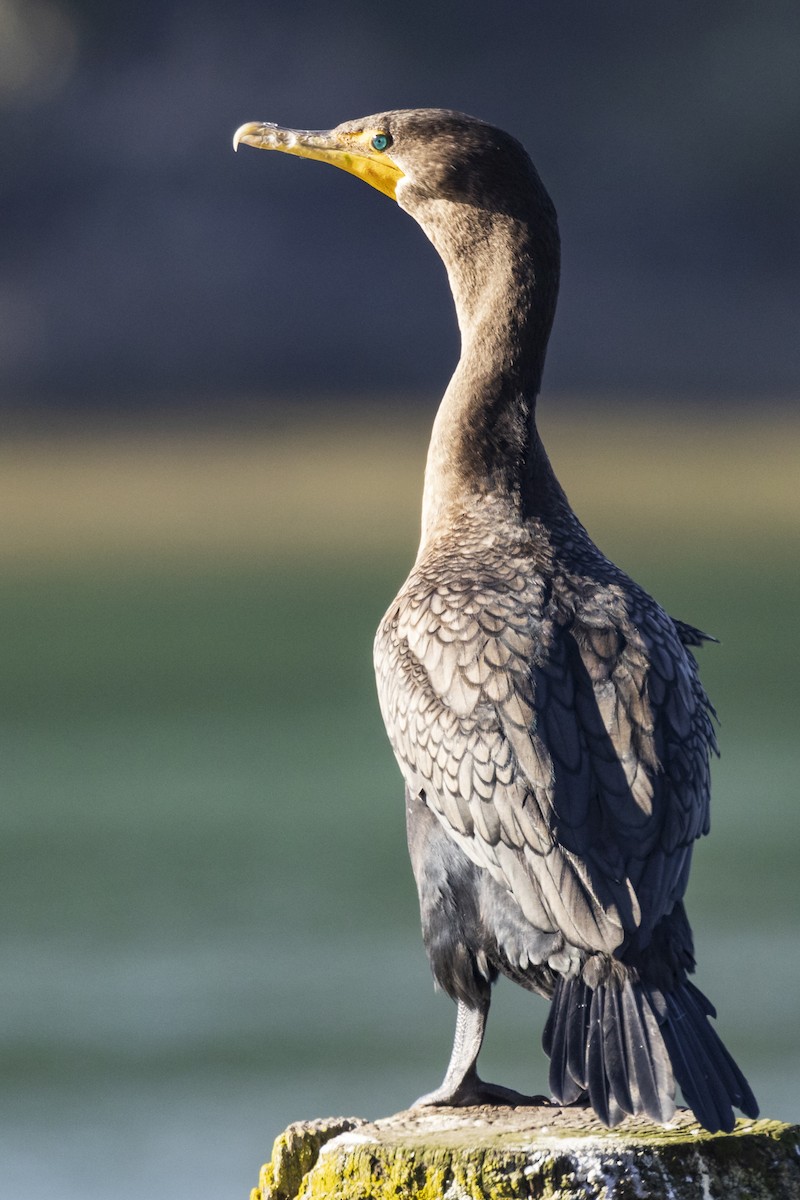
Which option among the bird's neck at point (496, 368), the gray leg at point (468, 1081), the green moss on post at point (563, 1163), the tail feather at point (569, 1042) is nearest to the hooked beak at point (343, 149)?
→ the bird's neck at point (496, 368)

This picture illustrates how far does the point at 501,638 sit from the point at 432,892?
544mm

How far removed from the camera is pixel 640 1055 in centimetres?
328

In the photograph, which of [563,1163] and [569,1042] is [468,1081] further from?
[563,1163]

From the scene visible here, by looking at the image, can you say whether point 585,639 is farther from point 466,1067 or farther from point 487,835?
point 466,1067

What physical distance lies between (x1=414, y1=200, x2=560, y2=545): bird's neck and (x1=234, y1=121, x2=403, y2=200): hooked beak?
196 millimetres

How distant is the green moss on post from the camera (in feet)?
10.3

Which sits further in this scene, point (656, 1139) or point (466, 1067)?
point (466, 1067)

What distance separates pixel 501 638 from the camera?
3.81 meters

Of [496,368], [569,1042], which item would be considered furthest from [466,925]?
[496,368]

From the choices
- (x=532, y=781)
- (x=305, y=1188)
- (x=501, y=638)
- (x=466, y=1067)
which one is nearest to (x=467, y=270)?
(x=501, y=638)

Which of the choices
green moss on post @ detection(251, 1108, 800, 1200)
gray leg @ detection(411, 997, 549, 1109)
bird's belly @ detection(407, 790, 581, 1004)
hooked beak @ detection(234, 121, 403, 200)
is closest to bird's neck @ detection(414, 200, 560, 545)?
hooked beak @ detection(234, 121, 403, 200)

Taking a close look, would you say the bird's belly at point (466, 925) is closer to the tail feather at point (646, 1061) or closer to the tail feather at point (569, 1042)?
the tail feather at point (569, 1042)

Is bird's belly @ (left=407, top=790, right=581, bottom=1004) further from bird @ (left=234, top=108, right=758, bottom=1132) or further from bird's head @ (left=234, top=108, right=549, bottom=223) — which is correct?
bird's head @ (left=234, top=108, right=549, bottom=223)

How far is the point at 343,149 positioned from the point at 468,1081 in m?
2.40
